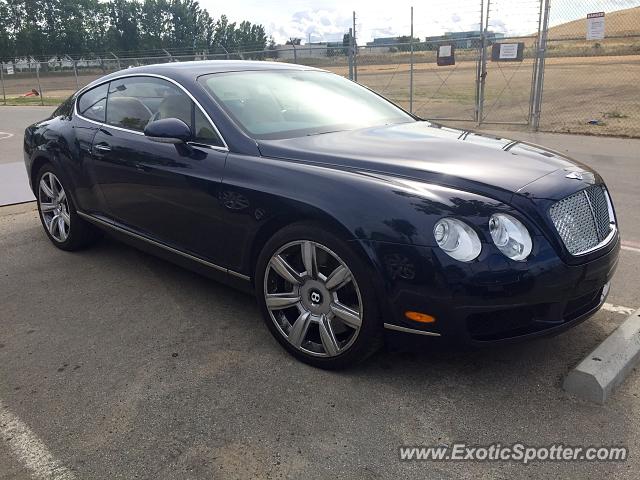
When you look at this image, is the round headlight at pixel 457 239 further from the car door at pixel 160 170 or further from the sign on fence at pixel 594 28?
the sign on fence at pixel 594 28

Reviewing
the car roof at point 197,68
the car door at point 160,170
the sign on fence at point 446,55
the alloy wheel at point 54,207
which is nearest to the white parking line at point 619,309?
the car door at point 160,170

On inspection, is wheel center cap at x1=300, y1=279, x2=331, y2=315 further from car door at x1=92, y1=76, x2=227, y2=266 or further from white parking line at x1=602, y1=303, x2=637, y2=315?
white parking line at x1=602, y1=303, x2=637, y2=315

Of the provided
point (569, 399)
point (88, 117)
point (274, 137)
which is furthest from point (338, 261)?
point (88, 117)

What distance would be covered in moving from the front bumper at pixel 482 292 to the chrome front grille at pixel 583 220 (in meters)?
0.12

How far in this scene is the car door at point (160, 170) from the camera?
3.42 m

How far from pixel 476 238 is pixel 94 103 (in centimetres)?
341

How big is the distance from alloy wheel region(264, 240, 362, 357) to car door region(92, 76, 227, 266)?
497 mm

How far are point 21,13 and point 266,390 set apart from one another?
91.4m

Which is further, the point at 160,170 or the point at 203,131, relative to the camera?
→ the point at 160,170

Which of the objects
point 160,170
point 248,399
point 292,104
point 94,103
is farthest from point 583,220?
point 94,103

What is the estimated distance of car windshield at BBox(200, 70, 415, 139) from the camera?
140 inches

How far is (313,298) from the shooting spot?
9.81 ft

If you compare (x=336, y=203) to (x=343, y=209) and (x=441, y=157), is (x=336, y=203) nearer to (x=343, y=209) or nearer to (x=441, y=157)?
(x=343, y=209)

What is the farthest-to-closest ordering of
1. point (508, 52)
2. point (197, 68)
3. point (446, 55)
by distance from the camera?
1. point (446, 55)
2. point (508, 52)
3. point (197, 68)
